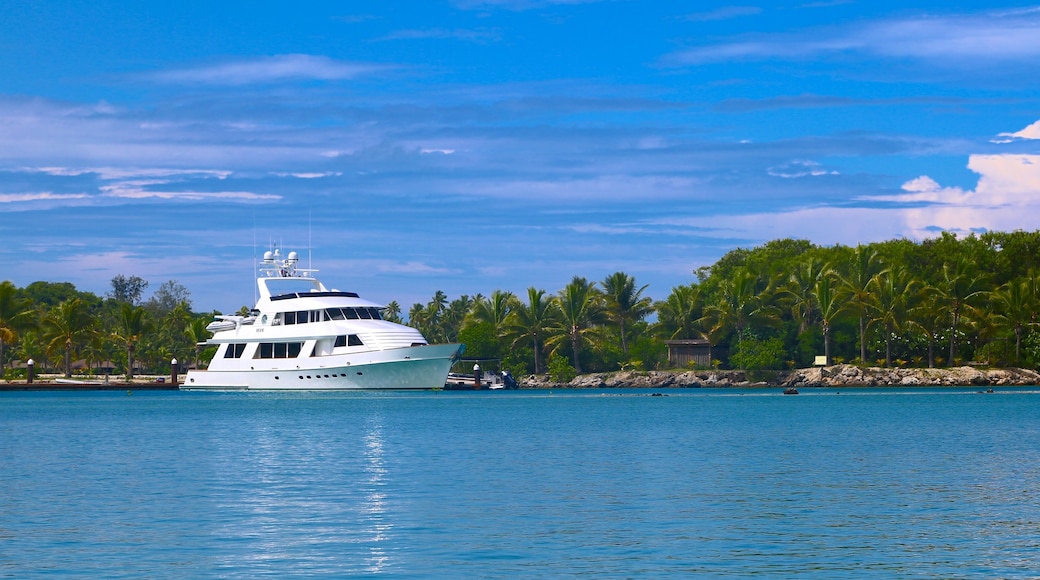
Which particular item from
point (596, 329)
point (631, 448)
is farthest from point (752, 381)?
point (631, 448)

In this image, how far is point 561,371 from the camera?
4451 inches

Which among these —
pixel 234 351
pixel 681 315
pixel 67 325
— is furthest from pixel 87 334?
pixel 681 315

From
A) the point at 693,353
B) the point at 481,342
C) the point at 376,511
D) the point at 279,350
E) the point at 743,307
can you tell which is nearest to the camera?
the point at 376,511

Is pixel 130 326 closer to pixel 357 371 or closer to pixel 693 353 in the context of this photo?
pixel 357 371

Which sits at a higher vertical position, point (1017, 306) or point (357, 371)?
point (1017, 306)

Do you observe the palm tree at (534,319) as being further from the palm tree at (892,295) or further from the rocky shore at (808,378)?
the palm tree at (892,295)

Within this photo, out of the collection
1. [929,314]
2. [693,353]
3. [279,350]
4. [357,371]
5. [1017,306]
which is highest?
[1017,306]

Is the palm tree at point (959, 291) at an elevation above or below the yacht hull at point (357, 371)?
above

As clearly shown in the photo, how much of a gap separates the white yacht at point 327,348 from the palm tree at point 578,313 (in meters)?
26.8

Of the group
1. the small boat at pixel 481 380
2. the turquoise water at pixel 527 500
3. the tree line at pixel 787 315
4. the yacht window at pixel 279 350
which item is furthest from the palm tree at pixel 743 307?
the turquoise water at pixel 527 500

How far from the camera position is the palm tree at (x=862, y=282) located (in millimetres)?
95375

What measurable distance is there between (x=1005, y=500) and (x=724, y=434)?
20694 mm

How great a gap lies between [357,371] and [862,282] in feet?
134

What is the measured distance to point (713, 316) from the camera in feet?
356
